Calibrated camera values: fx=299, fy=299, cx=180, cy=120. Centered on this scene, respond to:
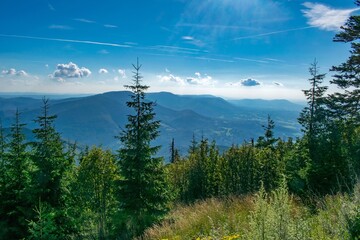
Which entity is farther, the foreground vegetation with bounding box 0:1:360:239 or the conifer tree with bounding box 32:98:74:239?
the conifer tree with bounding box 32:98:74:239

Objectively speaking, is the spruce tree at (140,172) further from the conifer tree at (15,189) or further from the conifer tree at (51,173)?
the conifer tree at (15,189)

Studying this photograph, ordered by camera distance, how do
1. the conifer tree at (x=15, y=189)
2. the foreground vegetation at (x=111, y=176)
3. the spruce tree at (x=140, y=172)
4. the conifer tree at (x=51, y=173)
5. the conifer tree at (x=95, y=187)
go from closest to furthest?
the foreground vegetation at (x=111, y=176)
the spruce tree at (x=140, y=172)
the conifer tree at (x=51, y=173)
the conifer tree at (x=15, y=189)
the conifer tree at (x=95, y=187)

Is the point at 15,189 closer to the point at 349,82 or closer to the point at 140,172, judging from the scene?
the point at 140,172

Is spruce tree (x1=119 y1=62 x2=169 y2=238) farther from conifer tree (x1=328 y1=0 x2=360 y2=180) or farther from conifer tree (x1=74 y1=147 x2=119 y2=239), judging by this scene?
conifer tree (x1=328 y1=0 x2=360 y2=180)

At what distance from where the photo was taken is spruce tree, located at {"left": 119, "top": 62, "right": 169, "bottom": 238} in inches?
723

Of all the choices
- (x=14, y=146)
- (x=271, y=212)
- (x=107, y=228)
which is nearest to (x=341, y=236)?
(x=271, y=212)

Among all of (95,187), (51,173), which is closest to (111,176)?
(95,187)

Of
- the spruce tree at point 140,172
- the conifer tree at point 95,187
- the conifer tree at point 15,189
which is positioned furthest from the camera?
the conifer tree at point 95,187

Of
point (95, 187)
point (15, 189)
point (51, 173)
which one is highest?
point (51, 173)

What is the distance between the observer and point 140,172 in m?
18.3

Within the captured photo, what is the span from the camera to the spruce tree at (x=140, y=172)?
18.4 meters

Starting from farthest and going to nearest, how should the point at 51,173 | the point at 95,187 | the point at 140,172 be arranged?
1. the point at 95,187
2. the point at 51,173
3. the point at 140,172

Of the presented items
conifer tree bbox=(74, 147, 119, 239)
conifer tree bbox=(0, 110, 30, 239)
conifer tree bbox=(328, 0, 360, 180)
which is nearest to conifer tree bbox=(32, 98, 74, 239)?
conifer tree bbox=(74, 147, 119, 239)

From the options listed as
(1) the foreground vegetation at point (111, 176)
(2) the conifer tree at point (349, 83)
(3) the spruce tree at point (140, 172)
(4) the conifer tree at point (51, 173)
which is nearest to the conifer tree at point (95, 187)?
(1) the foreground vegetation at point (111, 176)
